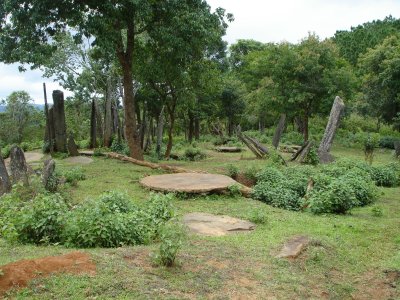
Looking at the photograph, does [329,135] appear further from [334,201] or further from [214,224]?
[214,224]

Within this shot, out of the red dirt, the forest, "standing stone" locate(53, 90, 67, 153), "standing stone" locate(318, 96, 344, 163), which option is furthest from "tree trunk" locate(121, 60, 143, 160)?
the red dirt

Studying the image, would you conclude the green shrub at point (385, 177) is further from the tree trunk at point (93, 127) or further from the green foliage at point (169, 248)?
the tree trunk at point (93, 127)

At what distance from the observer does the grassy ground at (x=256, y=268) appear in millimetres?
4441

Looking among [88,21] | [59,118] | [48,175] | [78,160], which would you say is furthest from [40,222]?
[59,118]

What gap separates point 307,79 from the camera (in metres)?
26.0

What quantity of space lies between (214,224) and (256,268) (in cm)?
236

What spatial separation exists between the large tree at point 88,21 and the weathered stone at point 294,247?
8.31 metres

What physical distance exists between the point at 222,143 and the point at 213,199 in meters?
18.9

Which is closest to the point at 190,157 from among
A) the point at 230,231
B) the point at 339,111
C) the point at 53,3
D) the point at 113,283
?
the point at 339,111

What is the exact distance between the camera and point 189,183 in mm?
10914

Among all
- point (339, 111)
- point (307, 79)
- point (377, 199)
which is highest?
point (307, 79)

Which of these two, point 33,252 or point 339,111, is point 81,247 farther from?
point 339,111

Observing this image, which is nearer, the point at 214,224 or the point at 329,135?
the point at 214,224

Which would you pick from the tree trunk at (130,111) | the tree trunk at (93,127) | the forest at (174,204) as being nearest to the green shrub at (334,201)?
the forest at (174,204)
